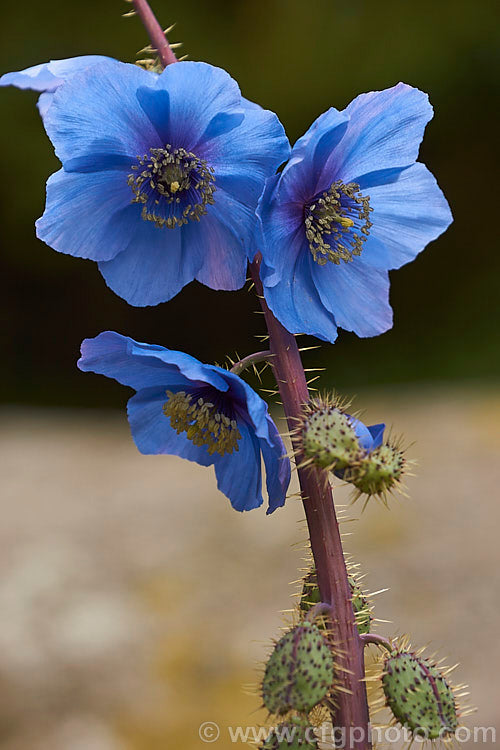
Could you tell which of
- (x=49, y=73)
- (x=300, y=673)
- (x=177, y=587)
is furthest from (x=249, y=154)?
(x=177, y=587)

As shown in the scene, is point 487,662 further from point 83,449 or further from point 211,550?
point 83,449

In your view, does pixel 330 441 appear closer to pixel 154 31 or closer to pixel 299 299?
pixel 299 299

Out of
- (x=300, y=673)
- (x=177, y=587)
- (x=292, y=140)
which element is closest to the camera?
(x=300, y=673)

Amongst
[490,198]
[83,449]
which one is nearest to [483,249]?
[490,198]

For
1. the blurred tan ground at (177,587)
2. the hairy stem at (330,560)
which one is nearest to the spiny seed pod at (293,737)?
the hairy stem at (330,560)

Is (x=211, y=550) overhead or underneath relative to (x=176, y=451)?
overhead

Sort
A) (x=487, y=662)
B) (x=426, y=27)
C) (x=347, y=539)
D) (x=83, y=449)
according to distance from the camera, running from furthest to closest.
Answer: (x=426, y=27)
(x=83, y=449)
(x=347, y=539)
(x=487, y=662)
